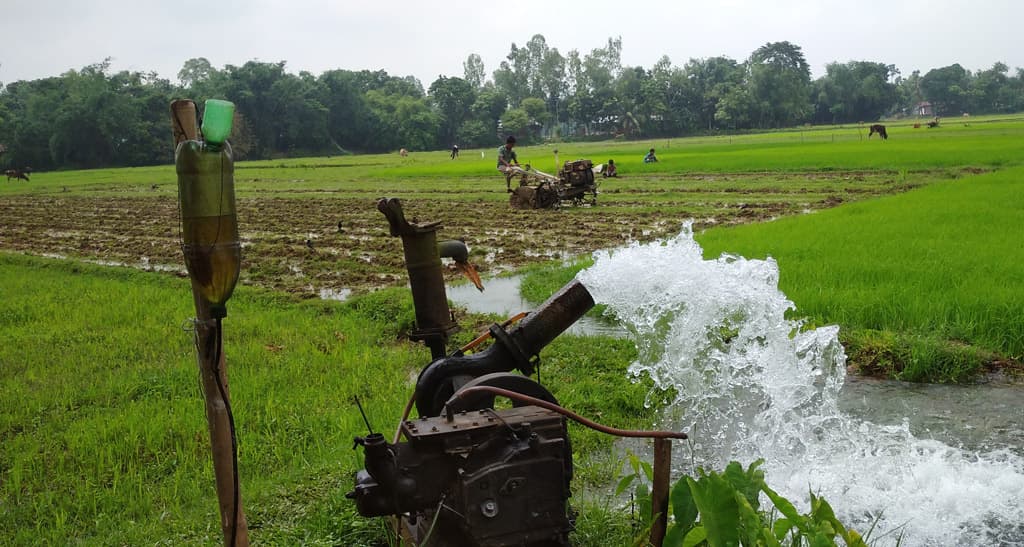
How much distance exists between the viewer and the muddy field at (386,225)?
1061 centimetres

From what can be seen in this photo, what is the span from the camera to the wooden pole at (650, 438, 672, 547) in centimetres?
216

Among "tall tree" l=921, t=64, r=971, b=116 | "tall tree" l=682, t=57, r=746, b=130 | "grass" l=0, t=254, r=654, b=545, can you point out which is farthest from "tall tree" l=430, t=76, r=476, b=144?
"grass" l=0, t=254, r=654, b=545

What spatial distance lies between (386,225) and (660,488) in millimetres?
12784

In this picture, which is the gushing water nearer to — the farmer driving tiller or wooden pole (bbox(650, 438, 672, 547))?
wooden pole (bbox(650, 438, 672, 547))

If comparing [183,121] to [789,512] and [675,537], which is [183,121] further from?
[789,512]

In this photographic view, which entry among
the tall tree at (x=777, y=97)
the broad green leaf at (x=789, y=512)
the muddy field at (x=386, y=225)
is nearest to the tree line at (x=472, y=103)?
the tall tree at (x=777, y=97)

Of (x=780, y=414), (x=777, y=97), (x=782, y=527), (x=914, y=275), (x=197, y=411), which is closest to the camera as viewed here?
(x=782, y=527)

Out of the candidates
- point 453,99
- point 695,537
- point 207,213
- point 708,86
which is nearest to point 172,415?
point 207,213

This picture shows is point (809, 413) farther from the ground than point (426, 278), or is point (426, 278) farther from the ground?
point (426, 278)

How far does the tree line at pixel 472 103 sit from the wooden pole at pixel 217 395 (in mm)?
34493

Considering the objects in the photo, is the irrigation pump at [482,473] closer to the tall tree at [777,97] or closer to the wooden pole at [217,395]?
the wooden pole at [217,395]

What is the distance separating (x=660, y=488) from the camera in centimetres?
225

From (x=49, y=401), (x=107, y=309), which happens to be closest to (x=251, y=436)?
(x=49, y=401)

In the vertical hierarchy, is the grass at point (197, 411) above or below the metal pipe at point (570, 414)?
below
